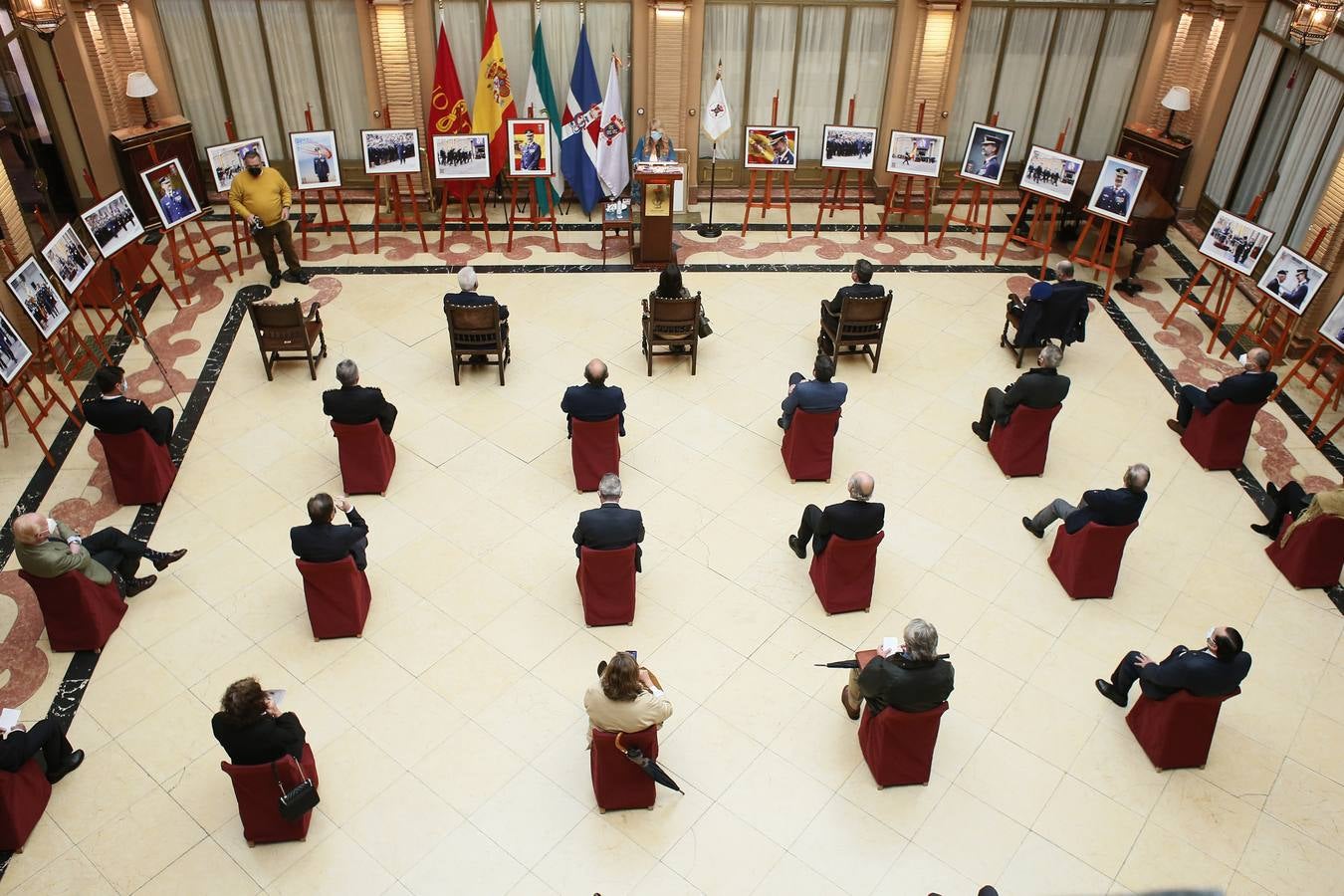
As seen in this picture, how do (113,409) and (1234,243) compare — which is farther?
(1234,243)

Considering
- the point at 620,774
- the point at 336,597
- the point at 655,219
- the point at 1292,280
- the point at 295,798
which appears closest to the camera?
the point at 295,798

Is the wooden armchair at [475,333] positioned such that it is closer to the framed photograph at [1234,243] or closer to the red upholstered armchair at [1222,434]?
the red upholstered armchair at [1222,434]

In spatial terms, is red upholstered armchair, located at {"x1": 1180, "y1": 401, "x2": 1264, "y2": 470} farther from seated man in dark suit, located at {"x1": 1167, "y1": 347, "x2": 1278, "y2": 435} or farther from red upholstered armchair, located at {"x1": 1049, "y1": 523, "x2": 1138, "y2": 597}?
red upholstered armchair, located at {"x1": 1049, "y1": 523, "x2": 1138, "y2": 597}

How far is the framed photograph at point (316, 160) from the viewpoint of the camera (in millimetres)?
12188

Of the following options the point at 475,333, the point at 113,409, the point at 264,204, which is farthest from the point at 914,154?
the point at 113,409

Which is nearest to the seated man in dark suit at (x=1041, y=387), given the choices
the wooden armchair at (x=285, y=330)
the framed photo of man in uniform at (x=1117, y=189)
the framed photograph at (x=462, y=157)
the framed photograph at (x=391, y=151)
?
the framed photo of man in uniform at (x=1117, y=189)

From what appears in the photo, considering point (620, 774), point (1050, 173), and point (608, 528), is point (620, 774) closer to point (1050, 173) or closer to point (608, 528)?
point (608, 528)

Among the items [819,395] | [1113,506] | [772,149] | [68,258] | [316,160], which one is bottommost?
[1113,506]

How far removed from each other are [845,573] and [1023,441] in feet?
8.45

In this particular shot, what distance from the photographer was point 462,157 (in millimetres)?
12391

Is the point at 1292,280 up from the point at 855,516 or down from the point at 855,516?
up

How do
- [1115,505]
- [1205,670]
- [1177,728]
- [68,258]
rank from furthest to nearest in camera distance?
[68,258] → [1115,505] → [1177,728] → [1205,670]

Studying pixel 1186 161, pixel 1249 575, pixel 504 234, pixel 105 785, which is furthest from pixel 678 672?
pixel 1186 161

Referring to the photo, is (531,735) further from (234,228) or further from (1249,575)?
(234,228)
